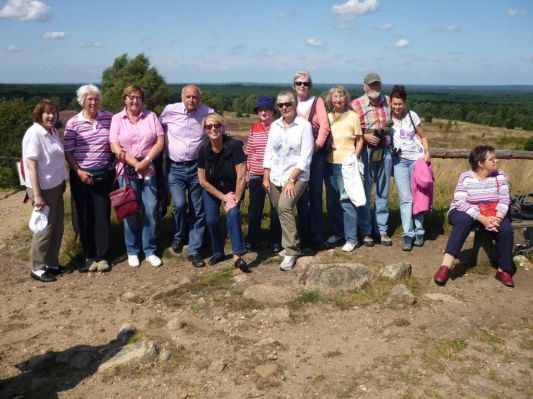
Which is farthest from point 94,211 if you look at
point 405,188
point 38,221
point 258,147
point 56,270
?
point 405,188

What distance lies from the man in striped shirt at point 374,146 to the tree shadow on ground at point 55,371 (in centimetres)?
320

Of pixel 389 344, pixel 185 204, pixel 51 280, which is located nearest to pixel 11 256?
pixel 51 280

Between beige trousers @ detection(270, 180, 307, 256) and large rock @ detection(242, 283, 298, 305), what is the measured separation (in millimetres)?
727

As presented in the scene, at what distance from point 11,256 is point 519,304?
5685mm

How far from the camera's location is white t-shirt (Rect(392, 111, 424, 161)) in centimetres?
579

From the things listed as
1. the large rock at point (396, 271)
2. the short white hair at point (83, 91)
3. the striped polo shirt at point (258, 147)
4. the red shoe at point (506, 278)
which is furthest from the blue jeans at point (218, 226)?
the red shoe at point (506, 278)

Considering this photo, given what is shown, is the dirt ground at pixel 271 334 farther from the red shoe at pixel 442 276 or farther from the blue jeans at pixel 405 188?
the blue jeans at pixel 405 188

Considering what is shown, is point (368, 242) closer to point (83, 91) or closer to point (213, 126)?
point (213, 126)

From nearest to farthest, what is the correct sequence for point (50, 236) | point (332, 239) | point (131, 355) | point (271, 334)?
point (131, 355)
point (271, 334)
point (50, 236)
point (332, 239)

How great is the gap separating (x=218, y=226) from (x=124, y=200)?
104 cm

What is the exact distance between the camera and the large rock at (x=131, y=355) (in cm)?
368

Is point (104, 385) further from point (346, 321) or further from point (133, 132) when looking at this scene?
point (133, 132)

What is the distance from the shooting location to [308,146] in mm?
5195

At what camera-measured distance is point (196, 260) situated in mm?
5770
